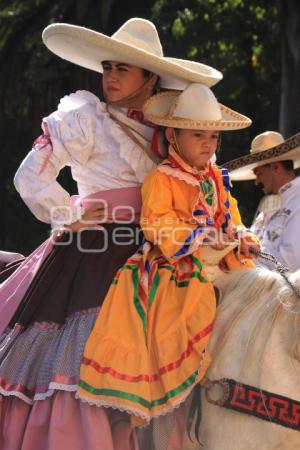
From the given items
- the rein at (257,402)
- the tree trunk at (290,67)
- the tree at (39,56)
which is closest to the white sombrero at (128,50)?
the rein at (257,402)

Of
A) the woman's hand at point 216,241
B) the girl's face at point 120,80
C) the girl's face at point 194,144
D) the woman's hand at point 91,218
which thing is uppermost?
the girl's face at point 120,80

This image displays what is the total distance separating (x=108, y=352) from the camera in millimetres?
3420

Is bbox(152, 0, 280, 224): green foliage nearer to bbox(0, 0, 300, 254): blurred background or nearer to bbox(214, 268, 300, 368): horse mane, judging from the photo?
bbox(0, 0, 300, 254): blurred background

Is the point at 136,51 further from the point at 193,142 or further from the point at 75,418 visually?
the point at 75,418

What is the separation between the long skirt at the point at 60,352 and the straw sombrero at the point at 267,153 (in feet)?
10.6

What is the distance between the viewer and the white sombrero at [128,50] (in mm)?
3724

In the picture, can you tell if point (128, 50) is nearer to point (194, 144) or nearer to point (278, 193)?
point (194, 144)

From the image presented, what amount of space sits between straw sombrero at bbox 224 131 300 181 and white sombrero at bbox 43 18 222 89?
2781mm

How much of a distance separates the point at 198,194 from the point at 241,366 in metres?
0.73

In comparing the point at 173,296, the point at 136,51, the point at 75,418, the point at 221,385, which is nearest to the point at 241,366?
the point at 221,385

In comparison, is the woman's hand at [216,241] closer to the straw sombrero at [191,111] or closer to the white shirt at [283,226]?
the straw sombrero at [191,111]

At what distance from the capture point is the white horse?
3283 millimetres

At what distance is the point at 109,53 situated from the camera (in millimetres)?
3822

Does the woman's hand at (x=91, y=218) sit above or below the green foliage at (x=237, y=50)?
above
